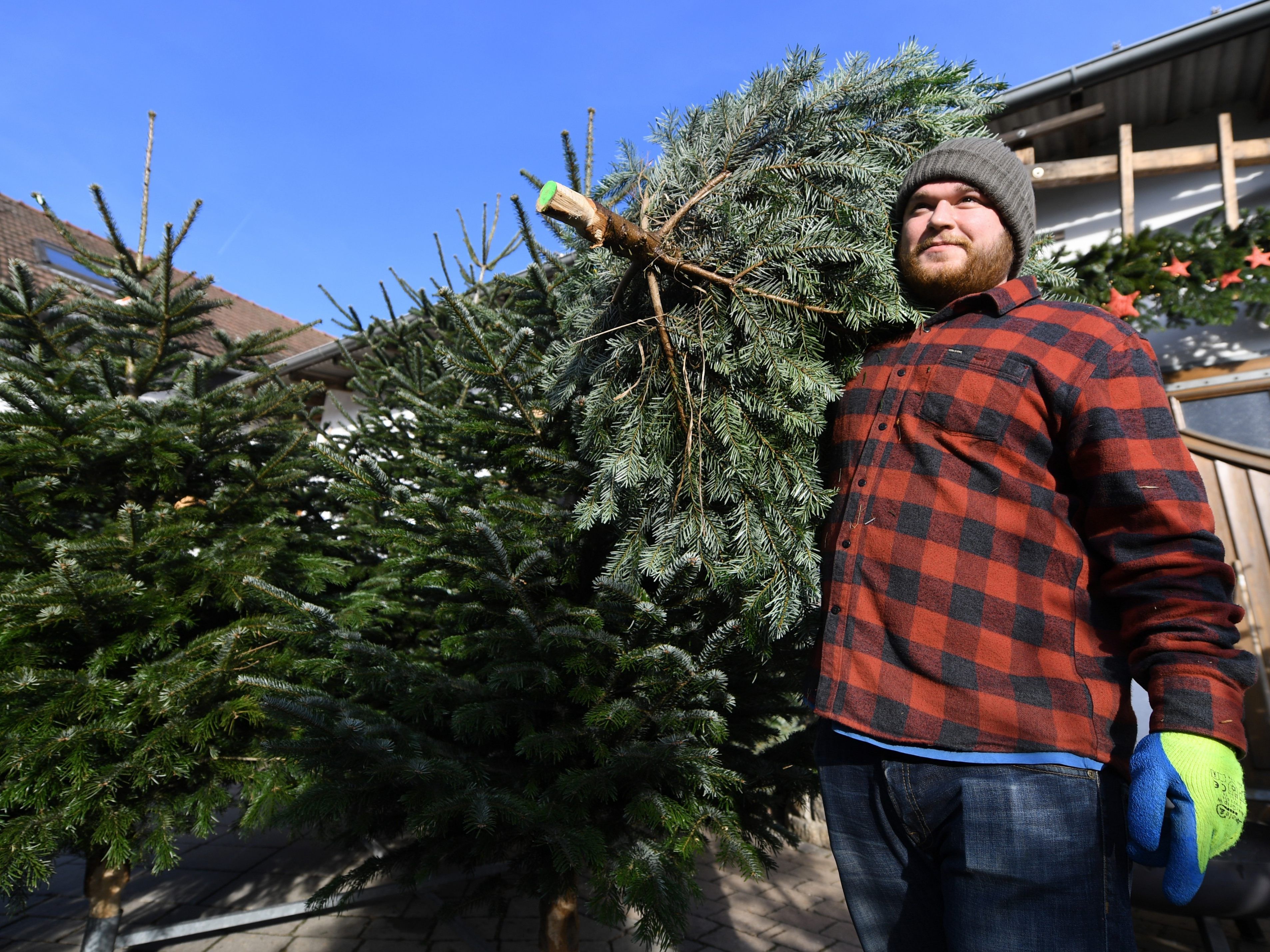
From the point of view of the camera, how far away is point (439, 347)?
8.97ft

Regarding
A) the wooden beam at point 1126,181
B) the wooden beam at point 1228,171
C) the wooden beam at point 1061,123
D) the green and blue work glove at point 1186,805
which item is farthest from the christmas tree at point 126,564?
the wooden beam at point 1228,171

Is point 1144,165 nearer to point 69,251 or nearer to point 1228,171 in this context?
point 1228,171

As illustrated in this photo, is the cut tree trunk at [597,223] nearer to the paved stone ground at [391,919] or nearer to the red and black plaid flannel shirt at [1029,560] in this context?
the red and black plaid flannel shirt at [1029,560]

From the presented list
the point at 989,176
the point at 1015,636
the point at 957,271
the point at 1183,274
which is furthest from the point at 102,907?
the point at 1183,274

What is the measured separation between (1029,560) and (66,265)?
54.7ft

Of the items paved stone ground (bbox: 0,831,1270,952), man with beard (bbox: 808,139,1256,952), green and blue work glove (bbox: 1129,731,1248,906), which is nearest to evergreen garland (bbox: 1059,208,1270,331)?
man with beard (bbox: 808,139,1256,952)

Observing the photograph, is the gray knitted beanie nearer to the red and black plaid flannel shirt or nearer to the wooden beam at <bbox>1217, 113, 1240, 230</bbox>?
the red and black plaid flannel shirt

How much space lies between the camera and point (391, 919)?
11.7 ft

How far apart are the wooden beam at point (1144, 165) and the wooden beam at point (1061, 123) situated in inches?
8.7

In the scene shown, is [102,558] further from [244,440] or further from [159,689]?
[244,440]

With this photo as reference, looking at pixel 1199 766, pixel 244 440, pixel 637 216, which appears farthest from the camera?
pixel 244 440

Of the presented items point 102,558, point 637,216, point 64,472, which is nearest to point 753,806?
point 637,216

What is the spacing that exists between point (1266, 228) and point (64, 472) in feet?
20.6

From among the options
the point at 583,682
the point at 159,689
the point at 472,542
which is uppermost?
the point at 472,542
